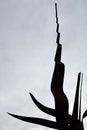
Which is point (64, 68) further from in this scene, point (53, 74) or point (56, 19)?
point (56, 19)

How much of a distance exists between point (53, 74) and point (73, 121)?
110 centimetres

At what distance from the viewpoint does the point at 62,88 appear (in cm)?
539

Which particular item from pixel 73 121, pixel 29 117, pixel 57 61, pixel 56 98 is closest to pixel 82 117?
pixel 73 121

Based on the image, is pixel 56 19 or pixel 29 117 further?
pixel 56 19

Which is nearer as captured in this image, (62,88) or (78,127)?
(78,127)

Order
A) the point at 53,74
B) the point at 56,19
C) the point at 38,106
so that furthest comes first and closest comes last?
the point at 56,19
the point at 53,74
the point at 38,106

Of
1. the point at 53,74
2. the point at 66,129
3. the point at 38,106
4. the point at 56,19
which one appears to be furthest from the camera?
the point at 56,19

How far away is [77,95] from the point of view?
507cm

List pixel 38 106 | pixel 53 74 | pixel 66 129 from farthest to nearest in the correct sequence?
1. pixel 53 74
2. pixel 38 106
3. pixel 66 129

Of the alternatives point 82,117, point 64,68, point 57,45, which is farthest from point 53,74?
point 82,117

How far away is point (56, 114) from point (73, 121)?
35cm

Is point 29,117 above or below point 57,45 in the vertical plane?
below

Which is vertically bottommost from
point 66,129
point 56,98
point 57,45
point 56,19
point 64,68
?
point 66,129

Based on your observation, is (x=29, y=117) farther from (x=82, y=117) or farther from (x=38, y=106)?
(x=82, y=117)
